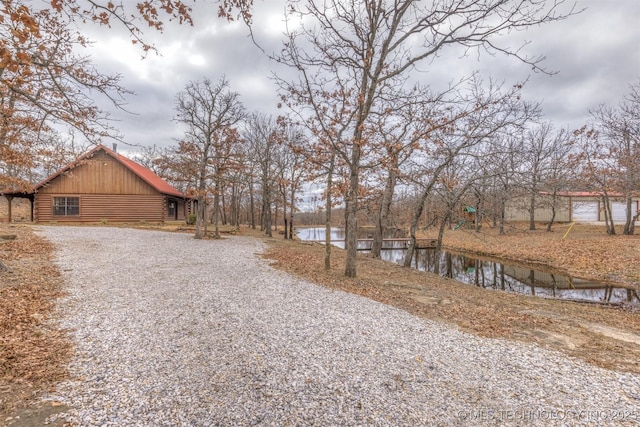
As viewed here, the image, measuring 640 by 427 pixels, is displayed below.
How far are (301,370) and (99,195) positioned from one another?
82.4 ft

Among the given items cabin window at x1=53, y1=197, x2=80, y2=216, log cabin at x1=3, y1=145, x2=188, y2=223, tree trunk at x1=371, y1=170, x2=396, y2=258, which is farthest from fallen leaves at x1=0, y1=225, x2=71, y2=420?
cabin window at x1=53, y1=197, x2=80, y2=216

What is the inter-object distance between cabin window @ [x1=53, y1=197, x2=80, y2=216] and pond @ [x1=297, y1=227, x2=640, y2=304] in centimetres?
2362

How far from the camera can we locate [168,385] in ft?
10.7

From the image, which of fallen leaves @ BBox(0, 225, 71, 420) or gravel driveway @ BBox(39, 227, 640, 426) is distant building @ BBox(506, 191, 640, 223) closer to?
gravel driveway @ BBox(39, 227, 640, 426)

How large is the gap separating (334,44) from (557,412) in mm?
9286

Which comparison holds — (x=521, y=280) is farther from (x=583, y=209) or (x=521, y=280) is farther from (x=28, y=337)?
(x=583, y=209)

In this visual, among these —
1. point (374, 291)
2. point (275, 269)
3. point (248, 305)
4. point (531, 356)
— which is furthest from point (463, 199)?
point (248, 305)

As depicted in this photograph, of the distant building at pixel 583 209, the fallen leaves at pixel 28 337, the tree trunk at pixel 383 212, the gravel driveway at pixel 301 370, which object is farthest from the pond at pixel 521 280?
the distant building at pixel 583 209

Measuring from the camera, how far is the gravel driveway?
297cm

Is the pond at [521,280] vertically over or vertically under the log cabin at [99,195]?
under

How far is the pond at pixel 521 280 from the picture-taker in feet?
33.8

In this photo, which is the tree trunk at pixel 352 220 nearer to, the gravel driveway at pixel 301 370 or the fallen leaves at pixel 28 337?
the gravel driveway at pixel 301 370

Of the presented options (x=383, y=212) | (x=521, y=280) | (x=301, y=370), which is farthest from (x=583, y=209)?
(x=301, y=370)

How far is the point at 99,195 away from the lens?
73.7 ft
